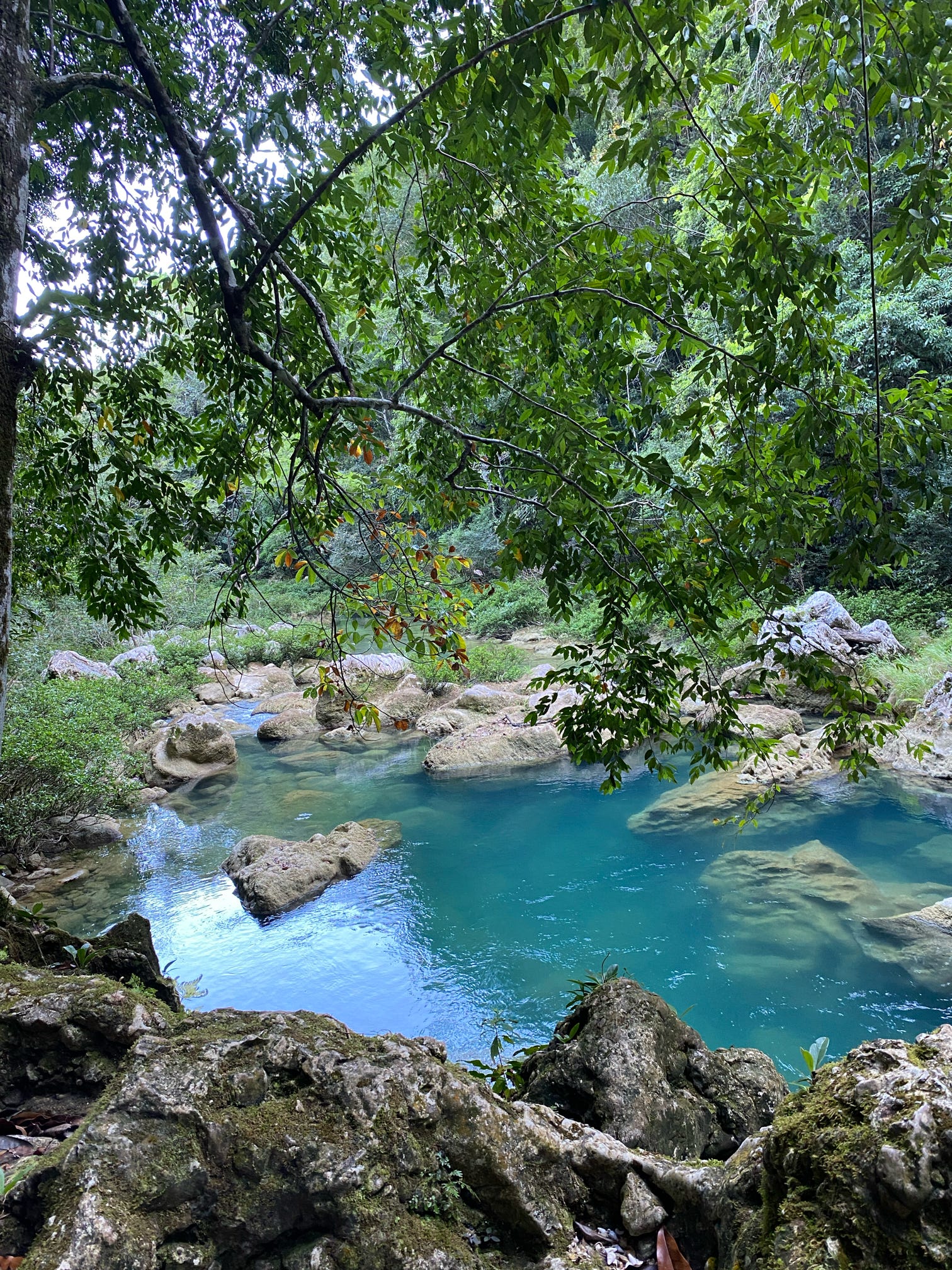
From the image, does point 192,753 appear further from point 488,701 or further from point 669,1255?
point 669,1255

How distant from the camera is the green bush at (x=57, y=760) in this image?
30.3ft

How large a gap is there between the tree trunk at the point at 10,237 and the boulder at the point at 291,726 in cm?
1489

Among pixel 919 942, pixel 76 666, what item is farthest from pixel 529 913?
pixel 76 666

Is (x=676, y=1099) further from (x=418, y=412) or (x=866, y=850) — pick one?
(x=866, y=850)

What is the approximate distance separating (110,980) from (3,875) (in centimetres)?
783

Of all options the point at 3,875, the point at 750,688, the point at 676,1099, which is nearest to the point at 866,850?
the point at 676,1099

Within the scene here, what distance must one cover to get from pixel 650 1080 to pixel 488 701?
13.7m

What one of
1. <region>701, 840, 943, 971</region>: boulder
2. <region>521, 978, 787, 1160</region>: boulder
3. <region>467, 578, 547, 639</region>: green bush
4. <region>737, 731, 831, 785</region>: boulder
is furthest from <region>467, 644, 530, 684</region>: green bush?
<region>521, 978, 787, 1160</region>: boulder

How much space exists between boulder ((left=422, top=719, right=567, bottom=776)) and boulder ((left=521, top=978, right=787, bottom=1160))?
10.1m

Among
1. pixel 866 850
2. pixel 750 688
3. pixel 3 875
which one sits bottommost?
pixel 866 850

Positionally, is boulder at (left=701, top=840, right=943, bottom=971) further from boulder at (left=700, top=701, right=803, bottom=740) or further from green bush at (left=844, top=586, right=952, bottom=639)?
green bush at (left=844, top=586, right=952, bottom=639)

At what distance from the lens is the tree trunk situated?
7.18 ft

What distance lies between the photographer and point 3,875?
9.02 m

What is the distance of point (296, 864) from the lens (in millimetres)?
9102
